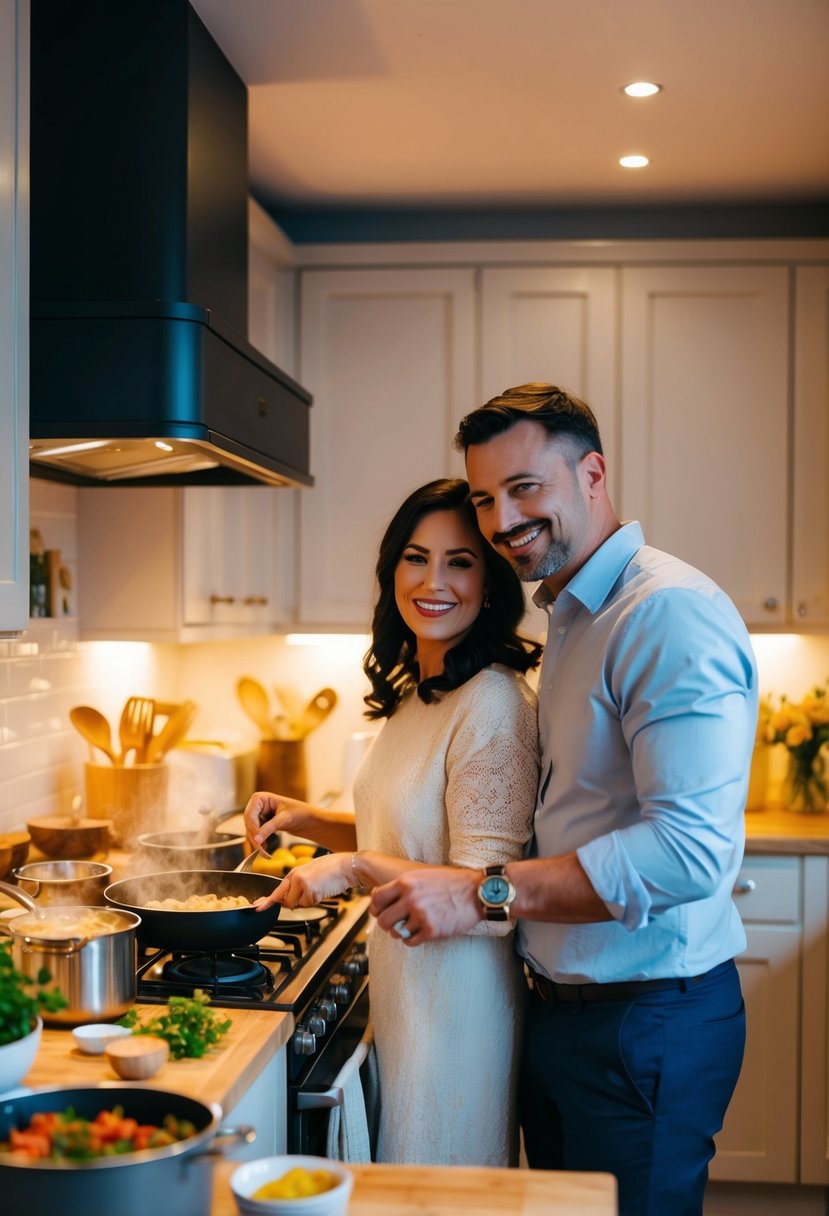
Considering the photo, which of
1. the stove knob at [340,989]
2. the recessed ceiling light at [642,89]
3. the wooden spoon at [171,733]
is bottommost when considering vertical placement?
the stove knob at [340,989]

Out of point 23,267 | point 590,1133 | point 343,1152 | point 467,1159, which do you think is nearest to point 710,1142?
point 590,1133

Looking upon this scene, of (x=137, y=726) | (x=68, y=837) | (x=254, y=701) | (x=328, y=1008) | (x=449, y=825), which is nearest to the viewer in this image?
(x=449, y=825)

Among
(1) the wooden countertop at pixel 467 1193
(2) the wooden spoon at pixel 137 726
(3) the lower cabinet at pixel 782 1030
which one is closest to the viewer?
(1) the wooden countertop at pixel 467 1193

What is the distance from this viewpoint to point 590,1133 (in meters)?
1.85

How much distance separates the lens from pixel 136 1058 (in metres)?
1.51

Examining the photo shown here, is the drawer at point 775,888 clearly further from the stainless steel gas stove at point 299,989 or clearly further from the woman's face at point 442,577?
the woman's face at point 442,577

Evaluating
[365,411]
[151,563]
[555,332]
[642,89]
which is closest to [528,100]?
[642,89]

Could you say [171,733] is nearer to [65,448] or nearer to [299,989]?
[65,448]

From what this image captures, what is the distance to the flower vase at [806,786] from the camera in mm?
3525

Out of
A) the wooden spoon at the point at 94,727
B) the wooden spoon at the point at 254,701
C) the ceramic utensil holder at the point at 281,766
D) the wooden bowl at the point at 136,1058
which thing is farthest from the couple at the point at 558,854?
the wooden spoon at the point at 254,701

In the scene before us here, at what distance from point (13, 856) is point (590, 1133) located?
1209 mm

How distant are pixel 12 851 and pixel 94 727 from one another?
2.19 ft

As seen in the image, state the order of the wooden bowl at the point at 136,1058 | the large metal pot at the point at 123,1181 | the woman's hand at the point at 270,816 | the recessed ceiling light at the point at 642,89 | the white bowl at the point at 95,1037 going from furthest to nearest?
the recessed ceiling light at the point at 642,89 → the woman's hand at the point at 270,816 → the white bowl at the point at 95,1037 → the wooden bowl at the point at 136,1058 → the large metal pot at the point at 123,1181

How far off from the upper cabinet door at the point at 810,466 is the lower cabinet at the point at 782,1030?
0.77m
